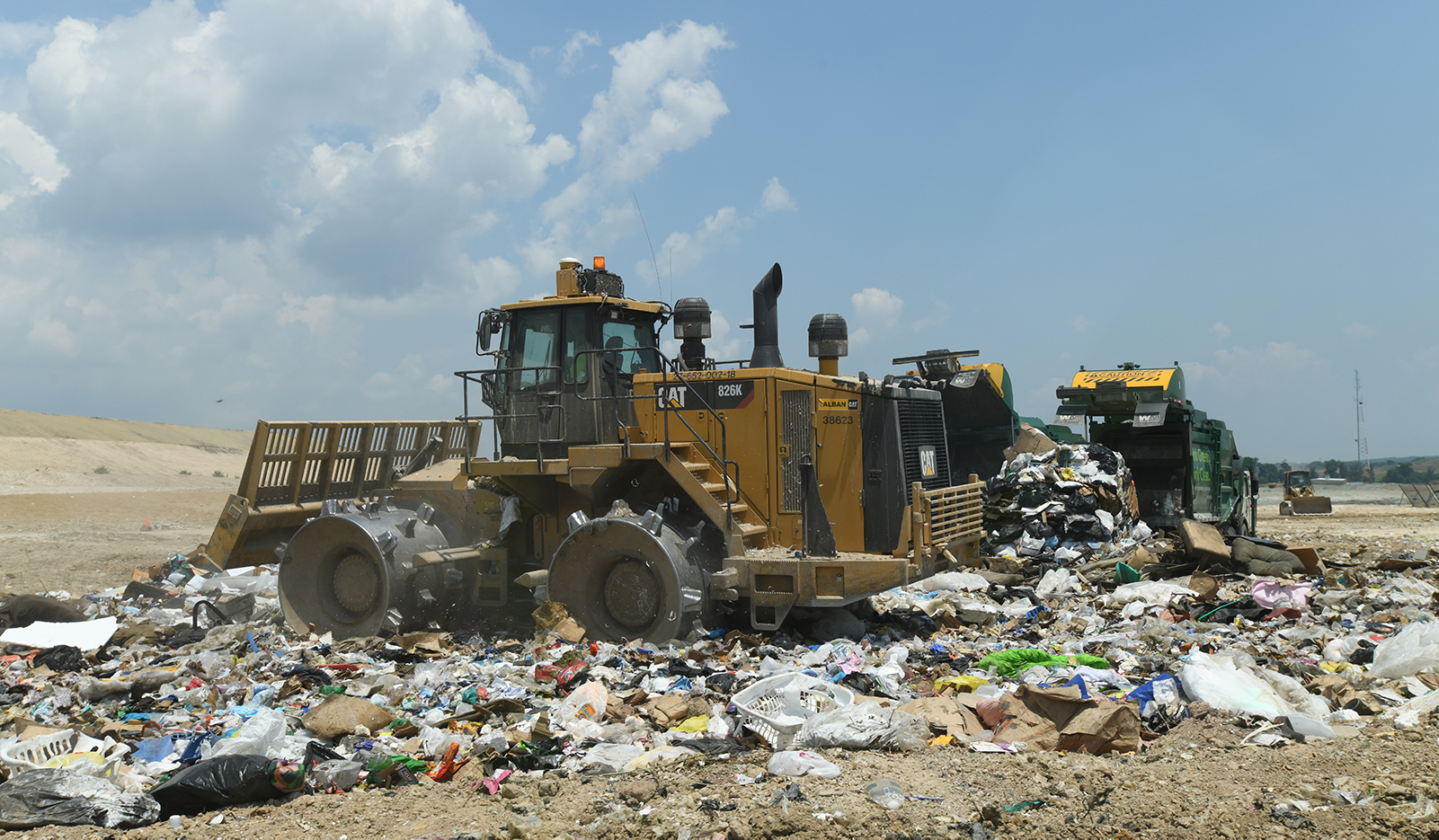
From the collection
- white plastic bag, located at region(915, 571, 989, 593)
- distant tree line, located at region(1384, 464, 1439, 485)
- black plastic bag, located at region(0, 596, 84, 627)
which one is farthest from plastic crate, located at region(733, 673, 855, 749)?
distant tree line, located at region(1384, 464, 1439, 485)

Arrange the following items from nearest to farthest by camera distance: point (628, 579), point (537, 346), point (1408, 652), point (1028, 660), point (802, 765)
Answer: point (802, 765), point (1408, 652), point (1028, 660), point (628, 579), point (537, 346)

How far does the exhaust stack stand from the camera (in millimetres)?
7891

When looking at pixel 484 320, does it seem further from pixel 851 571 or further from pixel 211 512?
pixel 211 512

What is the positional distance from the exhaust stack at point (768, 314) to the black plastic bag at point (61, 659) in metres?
5.36

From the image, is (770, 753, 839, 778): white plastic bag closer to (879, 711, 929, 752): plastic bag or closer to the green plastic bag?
(879, 711, 929, 752): plastic bag

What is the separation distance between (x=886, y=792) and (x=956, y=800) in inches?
11.2

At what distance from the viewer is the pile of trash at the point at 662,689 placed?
467cm

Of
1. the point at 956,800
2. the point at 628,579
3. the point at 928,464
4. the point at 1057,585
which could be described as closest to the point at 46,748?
the point at 628,579

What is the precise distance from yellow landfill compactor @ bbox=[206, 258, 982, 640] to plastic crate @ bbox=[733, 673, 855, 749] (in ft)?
4.03

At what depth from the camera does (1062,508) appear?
11.8m

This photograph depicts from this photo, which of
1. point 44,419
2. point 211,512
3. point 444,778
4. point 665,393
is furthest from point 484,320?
point 44,419

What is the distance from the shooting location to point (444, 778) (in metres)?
4.68

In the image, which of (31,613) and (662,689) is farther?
(31,613)

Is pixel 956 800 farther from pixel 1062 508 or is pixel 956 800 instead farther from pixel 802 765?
pixel 1062 508
